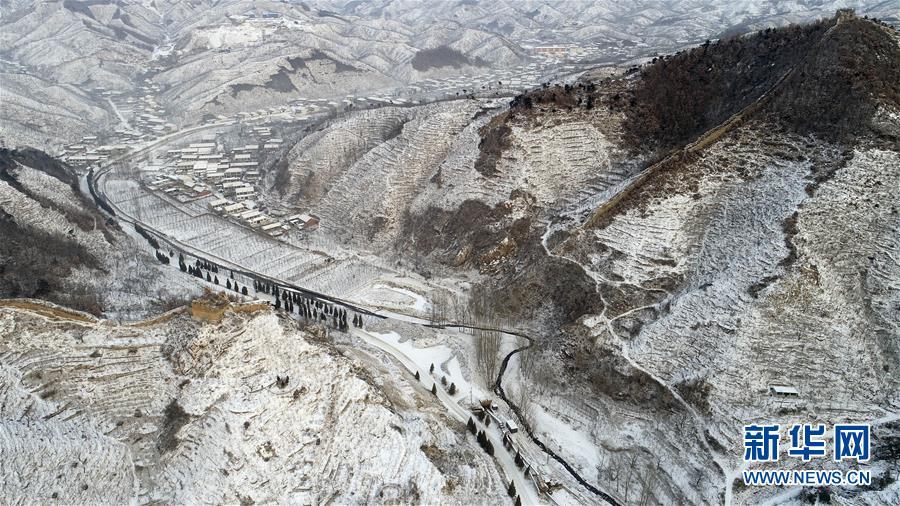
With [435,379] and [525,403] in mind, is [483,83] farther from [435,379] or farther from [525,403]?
[525,403]

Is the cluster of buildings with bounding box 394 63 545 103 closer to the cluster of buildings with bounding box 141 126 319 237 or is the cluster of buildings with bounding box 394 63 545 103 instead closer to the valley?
the cluster of buildings with bounding box 141 126 319 237

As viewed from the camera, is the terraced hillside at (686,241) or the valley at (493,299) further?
the terraced hillside at (686,241)

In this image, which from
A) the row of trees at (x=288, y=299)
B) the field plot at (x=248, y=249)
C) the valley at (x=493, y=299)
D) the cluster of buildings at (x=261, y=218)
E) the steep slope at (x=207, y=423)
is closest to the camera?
the steep slope at (x=207, y=423)

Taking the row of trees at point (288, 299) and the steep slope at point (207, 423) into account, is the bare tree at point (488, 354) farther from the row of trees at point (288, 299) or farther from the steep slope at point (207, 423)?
the row of trees at point (288, 299)

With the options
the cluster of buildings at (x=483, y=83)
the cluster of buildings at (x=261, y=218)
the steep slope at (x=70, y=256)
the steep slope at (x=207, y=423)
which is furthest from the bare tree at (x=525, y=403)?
the cluster of buildings at (x=483, y=83)

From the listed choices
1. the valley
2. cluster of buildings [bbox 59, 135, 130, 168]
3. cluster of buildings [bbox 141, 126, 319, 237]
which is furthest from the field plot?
cluster of buildings [bbox 59, 135, 130, 168]

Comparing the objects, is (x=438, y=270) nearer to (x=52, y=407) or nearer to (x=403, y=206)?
(x=403, y=206)

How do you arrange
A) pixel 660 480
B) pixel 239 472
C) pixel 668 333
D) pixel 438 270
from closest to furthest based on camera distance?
pixel 239 472 → pixel 660 480 → pixel 668 333 → pixel 438 270

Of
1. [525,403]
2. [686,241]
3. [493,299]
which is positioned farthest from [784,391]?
[493,299]

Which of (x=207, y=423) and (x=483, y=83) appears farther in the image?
(x=483, y=83)

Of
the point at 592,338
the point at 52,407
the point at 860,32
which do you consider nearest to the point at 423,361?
the point at 592,338

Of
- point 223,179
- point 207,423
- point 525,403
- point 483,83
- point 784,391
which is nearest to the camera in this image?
point 207,423
